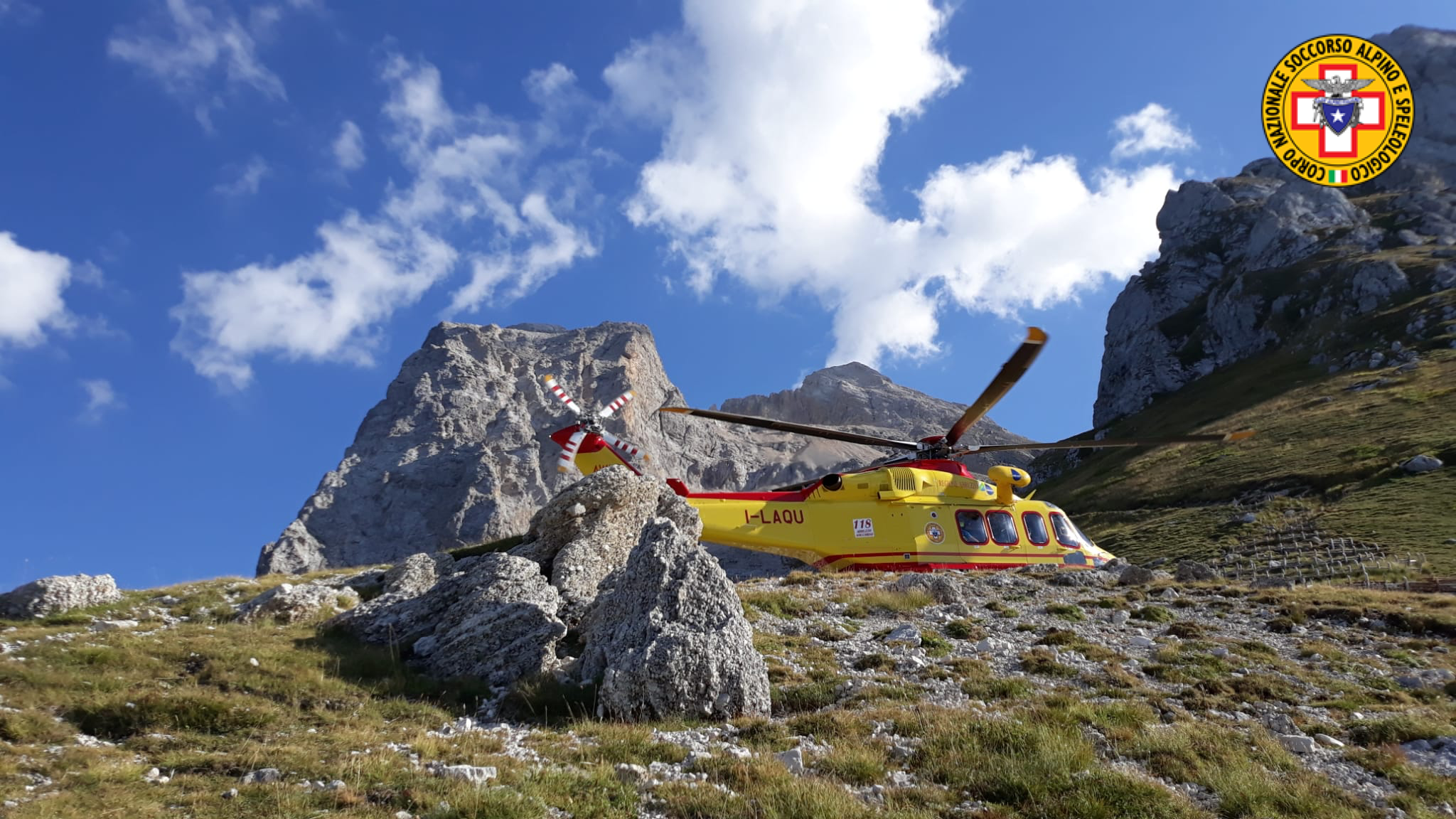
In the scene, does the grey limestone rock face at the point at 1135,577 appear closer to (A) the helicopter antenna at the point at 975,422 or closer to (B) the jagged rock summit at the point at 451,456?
(A) the helicopter antenna at the point at 975,422

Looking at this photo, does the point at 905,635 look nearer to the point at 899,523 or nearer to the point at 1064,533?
the point at 899,523

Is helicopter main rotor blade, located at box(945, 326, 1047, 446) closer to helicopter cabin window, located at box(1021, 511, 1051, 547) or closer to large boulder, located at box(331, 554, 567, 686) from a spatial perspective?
helicopter cabin window, located at box(1021, 511, 1051, 547)

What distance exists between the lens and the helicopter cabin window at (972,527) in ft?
83.4

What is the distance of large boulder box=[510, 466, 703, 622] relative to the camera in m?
16.9

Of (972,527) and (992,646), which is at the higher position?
(972,527)

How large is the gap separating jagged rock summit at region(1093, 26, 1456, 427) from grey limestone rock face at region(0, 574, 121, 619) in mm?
121657

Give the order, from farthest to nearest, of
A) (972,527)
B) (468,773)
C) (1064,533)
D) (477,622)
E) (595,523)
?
(1064,533)
(972,527)
(595,523)
(477,622)
(468,773)

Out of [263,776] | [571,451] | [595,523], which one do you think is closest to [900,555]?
[595,523]

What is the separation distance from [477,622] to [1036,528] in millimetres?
20927

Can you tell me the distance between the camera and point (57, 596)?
1489 centimetres

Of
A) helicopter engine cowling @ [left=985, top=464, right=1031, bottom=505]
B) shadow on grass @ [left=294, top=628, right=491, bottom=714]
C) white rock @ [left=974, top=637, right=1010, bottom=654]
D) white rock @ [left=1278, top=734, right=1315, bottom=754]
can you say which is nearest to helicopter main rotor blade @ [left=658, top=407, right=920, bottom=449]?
helicopter engine cowling @ [left=985, top=464, right=1031, bottom=505]

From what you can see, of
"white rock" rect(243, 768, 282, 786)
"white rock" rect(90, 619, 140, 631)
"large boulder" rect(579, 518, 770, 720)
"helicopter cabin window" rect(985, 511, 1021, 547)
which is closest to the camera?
"white rock" rect(243, 768, 282, 786)

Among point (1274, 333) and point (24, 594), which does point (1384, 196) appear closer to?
point (1274, 333)

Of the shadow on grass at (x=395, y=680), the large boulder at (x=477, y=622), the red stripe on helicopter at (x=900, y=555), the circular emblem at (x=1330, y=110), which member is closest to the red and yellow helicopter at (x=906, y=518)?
the red stripe on helicopter at (x=900, y=555)
